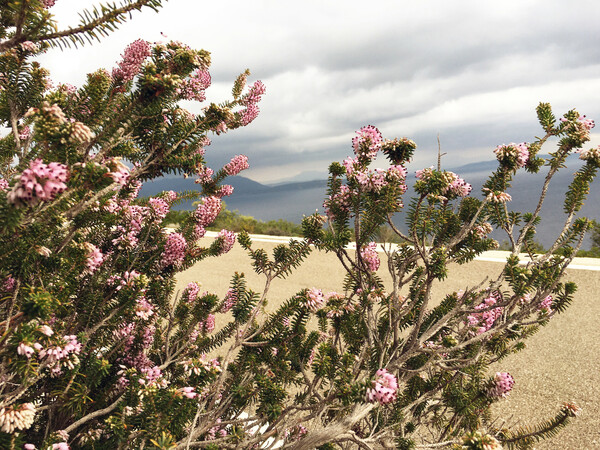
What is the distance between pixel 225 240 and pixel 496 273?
7.98 m

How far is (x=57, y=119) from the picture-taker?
1285 millimetres

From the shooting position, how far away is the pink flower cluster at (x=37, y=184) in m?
1.08

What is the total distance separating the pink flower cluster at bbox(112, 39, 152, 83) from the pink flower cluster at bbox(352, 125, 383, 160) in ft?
5.10

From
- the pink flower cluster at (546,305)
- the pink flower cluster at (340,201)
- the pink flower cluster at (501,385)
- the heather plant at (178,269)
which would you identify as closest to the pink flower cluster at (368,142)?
the heather plant at (178,269)

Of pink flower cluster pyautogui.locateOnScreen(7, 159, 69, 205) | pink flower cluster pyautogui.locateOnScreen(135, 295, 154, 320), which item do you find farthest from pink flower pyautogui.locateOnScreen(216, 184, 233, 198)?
pink flower cluster pyautogui.locateOnScreen(7, 159, 69, 205)

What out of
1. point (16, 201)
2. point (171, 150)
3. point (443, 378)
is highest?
point (171, 150)

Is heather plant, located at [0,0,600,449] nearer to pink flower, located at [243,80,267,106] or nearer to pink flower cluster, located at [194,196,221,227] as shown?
pink flower cluster, located at [194,196,221,227]

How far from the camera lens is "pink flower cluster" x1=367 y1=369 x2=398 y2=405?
163 cm

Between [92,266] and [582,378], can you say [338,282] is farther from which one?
[92,266]

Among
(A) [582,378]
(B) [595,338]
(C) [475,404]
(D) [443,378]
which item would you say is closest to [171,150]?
(D) [443,378]

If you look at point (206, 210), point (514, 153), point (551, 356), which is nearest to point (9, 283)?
point (206, 210)

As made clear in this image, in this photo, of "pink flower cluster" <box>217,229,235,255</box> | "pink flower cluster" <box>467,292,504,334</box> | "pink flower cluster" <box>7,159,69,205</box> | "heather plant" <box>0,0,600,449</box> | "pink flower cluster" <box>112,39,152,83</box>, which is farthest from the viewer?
"pink flower cluster" <box>217,229,235,255</box>

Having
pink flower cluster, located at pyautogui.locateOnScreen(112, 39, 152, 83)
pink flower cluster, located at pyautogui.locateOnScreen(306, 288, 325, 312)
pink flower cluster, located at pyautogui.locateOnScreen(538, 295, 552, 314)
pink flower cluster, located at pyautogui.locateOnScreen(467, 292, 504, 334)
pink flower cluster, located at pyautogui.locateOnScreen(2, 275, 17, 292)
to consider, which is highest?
pink flower cluster, located at pyautogui.locateOnScreen(112, 39, 152, 83)

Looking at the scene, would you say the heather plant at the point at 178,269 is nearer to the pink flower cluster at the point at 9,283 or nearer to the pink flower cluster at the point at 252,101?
the pink flower cluster at the point at 9,283
